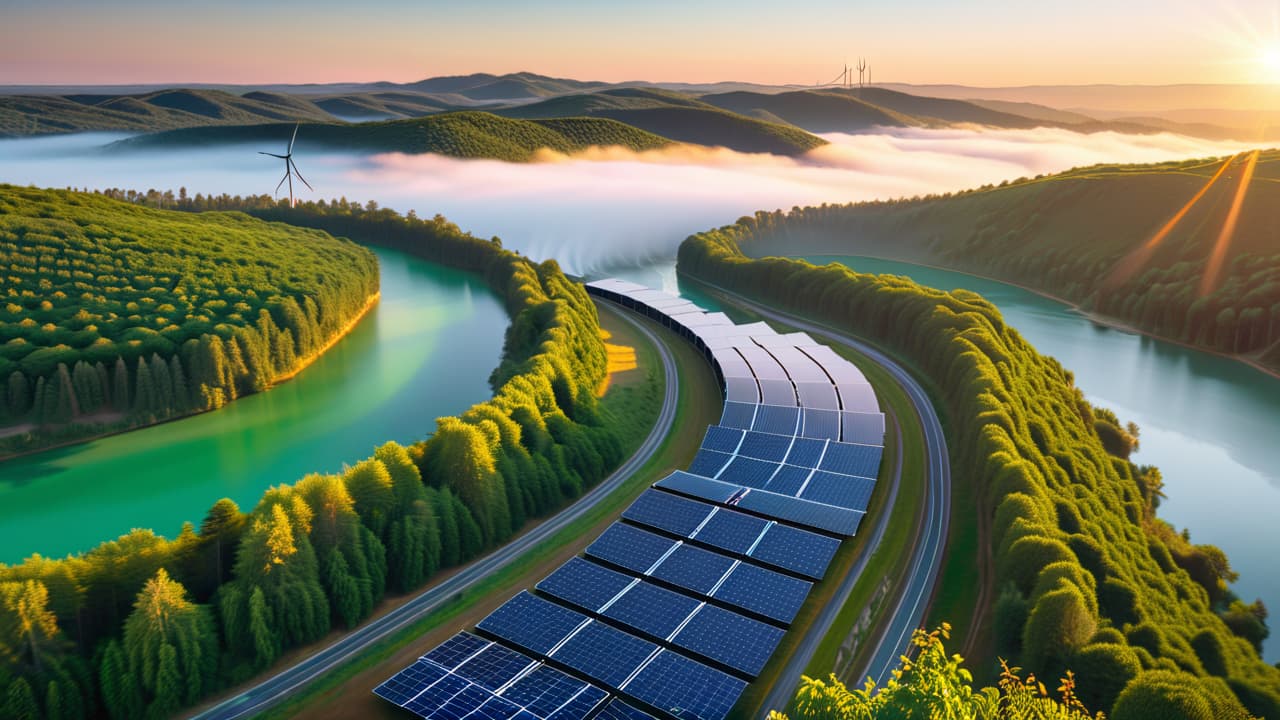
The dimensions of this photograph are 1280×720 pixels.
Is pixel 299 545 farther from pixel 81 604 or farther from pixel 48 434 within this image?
pixel 48 434

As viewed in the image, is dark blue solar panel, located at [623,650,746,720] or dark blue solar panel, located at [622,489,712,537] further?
dark blue solar panel, located at [622,489,712,537]

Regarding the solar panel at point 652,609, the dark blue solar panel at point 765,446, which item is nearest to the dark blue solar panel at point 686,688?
the solar panel at point 652,609

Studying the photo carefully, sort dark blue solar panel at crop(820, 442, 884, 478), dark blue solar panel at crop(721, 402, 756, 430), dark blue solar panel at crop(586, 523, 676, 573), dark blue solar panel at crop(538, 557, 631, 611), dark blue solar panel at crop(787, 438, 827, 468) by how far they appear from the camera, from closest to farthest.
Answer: dark blue solar panel at crop(538, 557, 631, 611) < dark blue solar panel at crop(586, 523, 676, 573) < dark blue solar panel at crop(820, 442, 884, 478) < dark blue solar panel at crop(787, 438, 827, 468) < dark blue solar panel at crop(721, 402, 756, 430)

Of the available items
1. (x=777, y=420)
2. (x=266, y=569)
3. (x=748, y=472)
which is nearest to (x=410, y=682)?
(x=266, y=569)

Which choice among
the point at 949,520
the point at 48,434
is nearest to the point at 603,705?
the point at 949,520

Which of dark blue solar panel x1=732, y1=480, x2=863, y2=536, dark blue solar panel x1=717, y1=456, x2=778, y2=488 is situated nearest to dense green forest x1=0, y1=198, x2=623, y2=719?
dark blue solar panel x1=717, y1=456, x2=778, y2=488

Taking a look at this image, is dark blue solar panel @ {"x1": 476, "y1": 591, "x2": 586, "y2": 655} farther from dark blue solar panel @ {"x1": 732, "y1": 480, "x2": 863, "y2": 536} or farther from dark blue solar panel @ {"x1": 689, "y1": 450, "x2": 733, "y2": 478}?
dark blue solar panel @ {"x1": 689, "y1": 450, "x2": 733, "y2": 478}

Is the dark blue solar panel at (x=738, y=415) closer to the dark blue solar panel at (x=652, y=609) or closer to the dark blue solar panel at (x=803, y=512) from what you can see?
the dark blue solar panel at (x=803, y=512)

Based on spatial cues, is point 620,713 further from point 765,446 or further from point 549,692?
point 765,446
